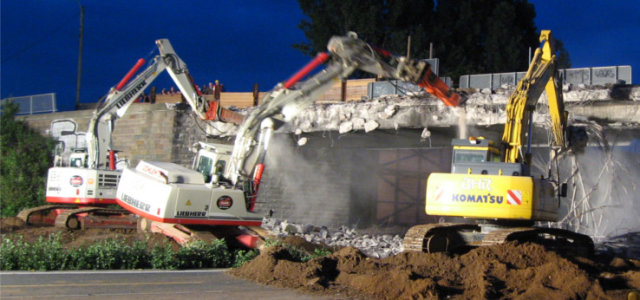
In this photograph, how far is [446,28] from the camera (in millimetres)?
42469

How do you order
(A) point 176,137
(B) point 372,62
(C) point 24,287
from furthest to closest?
(A) point 176,137
(B) point 372,62
(C) point 24,287

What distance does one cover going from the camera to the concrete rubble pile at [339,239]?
63.8 ft

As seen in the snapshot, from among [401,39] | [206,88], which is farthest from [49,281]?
[401,39]

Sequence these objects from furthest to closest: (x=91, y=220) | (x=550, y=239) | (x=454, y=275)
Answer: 1. (x=91, y=220)
2. (x=550, y=239)
3. (x=454, y=275)

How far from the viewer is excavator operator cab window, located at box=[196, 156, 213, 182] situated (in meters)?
18.1

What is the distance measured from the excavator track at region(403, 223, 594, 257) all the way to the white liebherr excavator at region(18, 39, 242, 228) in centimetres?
1086

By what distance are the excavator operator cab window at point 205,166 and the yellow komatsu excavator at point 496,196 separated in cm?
637

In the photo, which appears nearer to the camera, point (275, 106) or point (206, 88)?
point (275, 106)

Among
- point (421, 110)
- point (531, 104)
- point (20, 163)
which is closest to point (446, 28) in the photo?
point (421, 110)

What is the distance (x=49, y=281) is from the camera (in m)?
10.8

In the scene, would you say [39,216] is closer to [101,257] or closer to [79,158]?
[79,158]

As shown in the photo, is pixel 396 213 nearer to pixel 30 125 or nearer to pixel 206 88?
pixel 206 88

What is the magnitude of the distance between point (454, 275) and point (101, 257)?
687 cm

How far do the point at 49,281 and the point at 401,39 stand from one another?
31.0m
